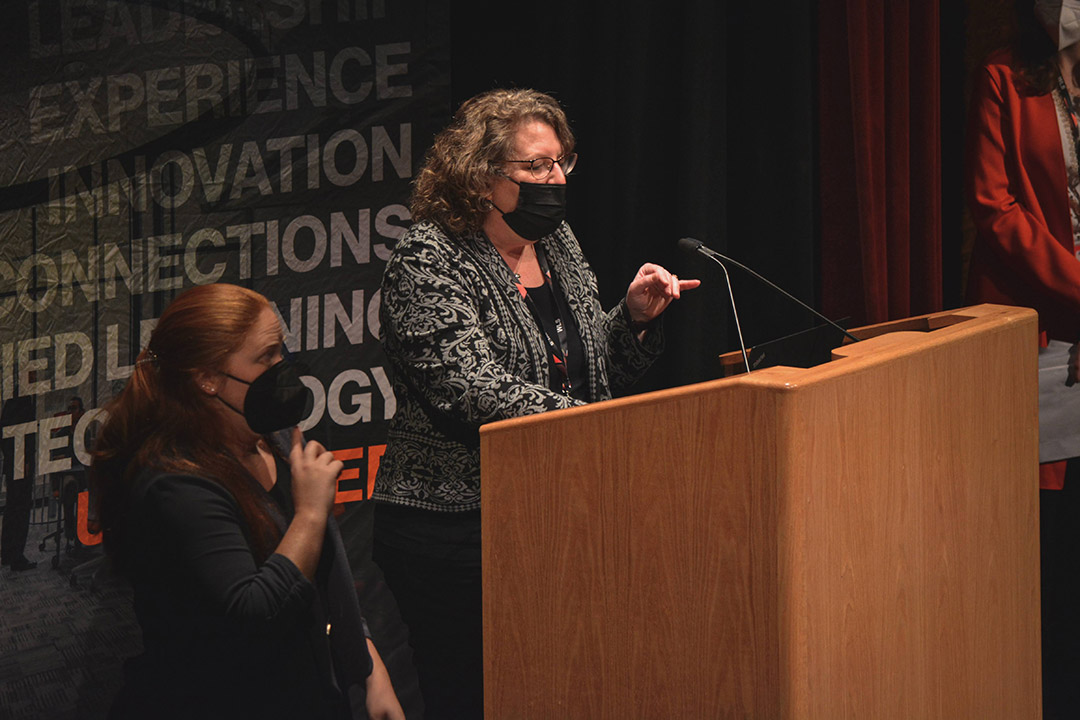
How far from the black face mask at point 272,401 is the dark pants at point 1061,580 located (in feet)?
6.56

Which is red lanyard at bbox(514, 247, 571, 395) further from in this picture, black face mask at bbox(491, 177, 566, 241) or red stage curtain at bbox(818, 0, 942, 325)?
red stage curtain at bbox(818, 0, 942, 325)

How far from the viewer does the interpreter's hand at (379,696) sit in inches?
73.6

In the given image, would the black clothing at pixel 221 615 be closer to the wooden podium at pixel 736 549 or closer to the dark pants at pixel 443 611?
the dark pants at pixel 443 611

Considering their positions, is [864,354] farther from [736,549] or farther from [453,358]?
[453,358]

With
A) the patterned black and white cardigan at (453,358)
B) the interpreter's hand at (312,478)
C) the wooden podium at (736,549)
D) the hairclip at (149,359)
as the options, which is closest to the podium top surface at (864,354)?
the wooden podium at (736,549)

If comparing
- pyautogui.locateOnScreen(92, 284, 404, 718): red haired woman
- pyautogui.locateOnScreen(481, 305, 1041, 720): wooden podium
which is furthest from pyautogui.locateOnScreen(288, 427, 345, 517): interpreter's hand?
pyautogui.locateOnScreen(481, 305, 1041, 720): wooden podium

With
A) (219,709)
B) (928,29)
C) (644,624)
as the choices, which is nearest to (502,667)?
(644,624)

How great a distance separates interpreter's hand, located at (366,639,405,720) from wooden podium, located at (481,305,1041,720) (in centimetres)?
68

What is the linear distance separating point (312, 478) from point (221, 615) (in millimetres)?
262

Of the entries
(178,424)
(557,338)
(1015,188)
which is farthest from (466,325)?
(1015,188)

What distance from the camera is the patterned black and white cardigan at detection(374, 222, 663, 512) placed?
157 centimetres

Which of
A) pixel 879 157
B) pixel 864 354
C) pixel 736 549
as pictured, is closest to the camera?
pixel 736 549

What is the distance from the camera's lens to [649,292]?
1.84 metres

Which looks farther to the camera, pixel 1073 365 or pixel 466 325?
pixel 1073 365
